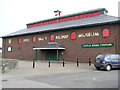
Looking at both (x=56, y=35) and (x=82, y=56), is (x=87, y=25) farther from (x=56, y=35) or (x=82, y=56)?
(x=56, y=35)

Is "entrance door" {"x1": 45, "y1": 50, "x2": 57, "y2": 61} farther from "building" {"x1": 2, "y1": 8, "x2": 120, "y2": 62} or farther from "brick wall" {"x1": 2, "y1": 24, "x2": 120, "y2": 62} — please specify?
"brick wall" {"x1": 2, "y1": 24, "x2": 120, "y2": 62}

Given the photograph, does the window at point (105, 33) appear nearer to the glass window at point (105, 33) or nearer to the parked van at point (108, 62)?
the glass window at point (105, 33)

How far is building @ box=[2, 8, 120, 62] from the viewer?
20.7 metres

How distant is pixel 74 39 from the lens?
23922mm

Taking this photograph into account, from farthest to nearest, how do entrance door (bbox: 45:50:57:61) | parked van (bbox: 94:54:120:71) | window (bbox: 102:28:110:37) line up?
entrance door (bbox: 45:50:57:61), window (bbox: 102:28:110:37), parked van (bbox: 94:54:120:71)

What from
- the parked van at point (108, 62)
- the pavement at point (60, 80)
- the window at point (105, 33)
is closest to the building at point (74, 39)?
the window at point (105, 33)

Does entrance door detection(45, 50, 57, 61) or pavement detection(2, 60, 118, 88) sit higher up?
entrance door detection(45, 50, 57, 61)

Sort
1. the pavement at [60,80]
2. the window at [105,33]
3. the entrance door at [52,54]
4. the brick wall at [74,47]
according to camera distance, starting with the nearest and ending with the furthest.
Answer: the pavement at [60,80] < the window at [105,33] < the brick wall at [74,47] < the entrance door at [52,54]

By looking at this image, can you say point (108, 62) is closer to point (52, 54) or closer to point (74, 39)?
point (74, 39)

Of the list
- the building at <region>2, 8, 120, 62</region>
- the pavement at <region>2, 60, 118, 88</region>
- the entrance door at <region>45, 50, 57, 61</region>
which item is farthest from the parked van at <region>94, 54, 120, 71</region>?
the entrance door at <region>45, 50, 57, 61</region>

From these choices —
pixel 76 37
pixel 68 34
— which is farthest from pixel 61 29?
pixel 76 37

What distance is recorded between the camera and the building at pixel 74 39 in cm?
2066

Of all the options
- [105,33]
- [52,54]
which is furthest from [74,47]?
[105,33]

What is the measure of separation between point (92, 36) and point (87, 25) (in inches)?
69.6
